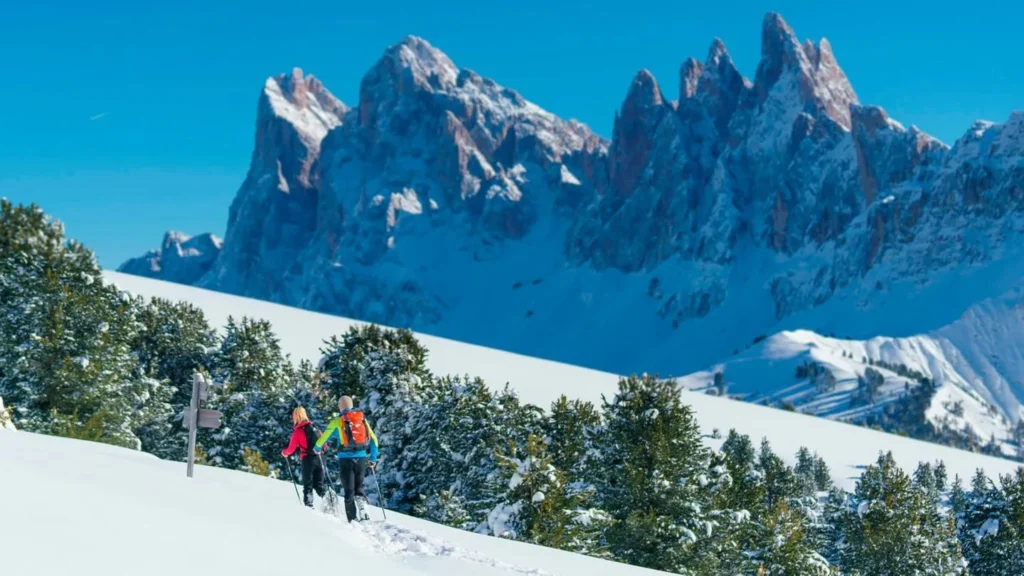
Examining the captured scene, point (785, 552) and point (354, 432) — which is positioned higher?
point (354, 432)

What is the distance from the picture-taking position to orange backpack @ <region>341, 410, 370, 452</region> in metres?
22.2

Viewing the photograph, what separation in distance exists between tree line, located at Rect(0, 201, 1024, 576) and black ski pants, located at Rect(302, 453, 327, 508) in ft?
34.6

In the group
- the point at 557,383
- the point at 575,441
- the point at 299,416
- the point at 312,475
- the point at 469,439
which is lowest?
the point at 312,475

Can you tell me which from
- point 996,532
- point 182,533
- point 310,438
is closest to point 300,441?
point 310,438

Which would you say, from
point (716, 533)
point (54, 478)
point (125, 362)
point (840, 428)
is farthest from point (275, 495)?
point (840, 428)

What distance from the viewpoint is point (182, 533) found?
1451 cm

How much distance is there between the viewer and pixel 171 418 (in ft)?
162

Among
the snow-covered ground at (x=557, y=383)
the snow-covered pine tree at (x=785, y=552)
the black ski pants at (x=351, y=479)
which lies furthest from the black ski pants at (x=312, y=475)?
the snow-covered ground at (x=557, y=383)

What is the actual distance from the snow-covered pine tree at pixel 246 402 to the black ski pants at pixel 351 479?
23.2 m

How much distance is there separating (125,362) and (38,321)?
4033 millimetres

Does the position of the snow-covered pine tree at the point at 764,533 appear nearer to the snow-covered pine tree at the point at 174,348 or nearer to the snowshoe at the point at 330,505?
the snowshoe at the point at 330,505

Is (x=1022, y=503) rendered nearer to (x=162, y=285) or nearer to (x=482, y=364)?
(x=482, y=364)

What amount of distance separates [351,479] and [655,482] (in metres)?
18.6

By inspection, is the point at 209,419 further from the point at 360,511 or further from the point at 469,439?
the point at 469,439
